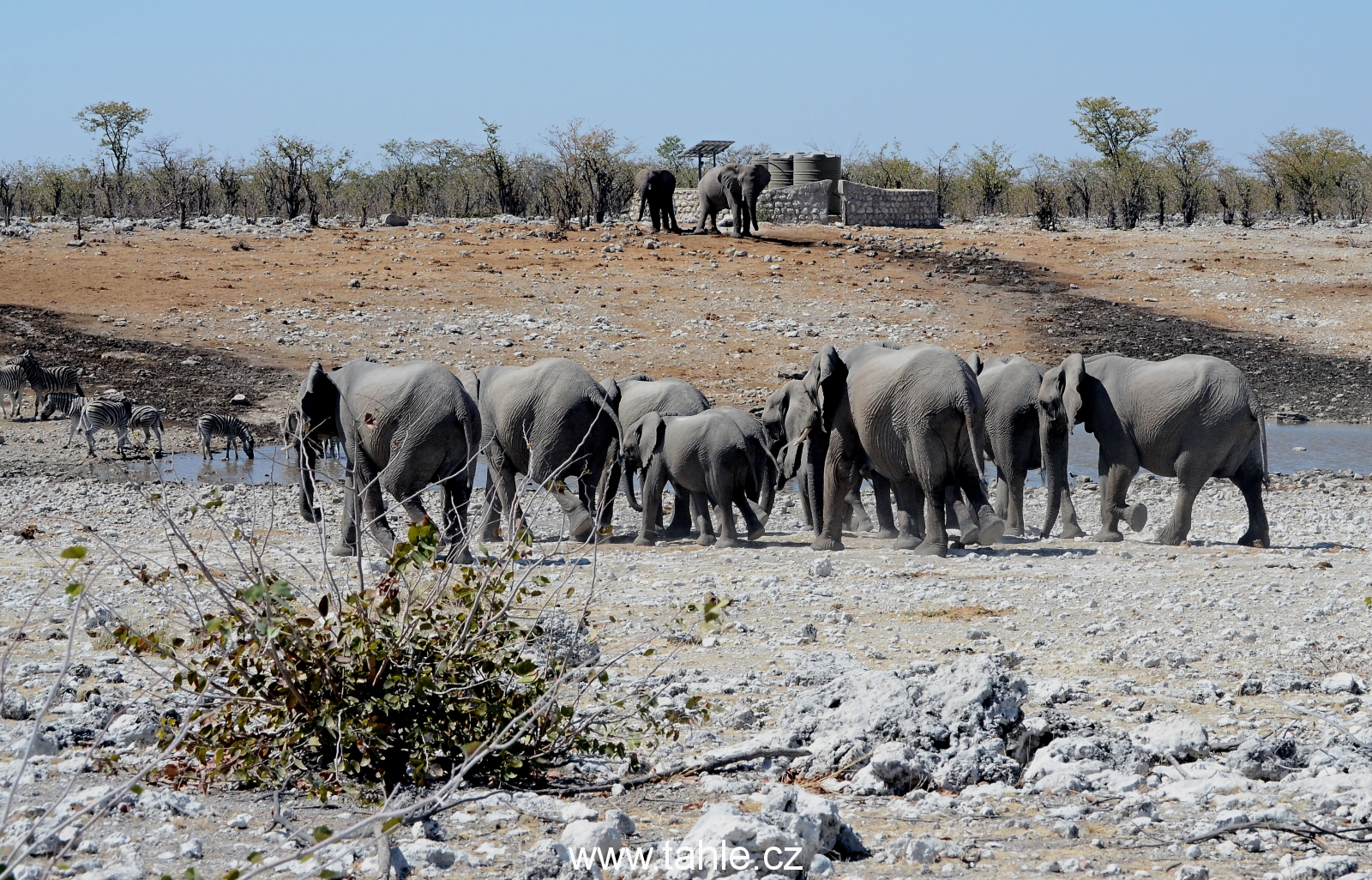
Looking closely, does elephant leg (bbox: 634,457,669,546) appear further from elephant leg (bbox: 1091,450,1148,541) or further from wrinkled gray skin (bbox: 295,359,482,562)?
elephant leg (bbox: 1091,450,1148,541)

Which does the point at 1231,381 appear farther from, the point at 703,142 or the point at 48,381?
the point at 703,142

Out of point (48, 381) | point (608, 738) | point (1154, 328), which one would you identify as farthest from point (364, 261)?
point (608, 738)

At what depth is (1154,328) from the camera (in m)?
26.4

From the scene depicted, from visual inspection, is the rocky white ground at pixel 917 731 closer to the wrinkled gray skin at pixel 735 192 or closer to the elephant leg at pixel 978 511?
the elephant leg at pixel 978 511

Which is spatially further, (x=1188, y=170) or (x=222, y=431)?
(x=1188, y=170)

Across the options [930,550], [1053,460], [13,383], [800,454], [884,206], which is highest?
[884,206]

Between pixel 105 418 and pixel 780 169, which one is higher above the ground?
pixel 780 169

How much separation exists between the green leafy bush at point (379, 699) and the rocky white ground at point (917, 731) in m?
0.18

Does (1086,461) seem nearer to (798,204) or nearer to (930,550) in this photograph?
(930,550)

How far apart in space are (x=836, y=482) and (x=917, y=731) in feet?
21.5

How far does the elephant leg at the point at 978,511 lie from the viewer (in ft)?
35.9

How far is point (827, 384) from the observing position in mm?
11219

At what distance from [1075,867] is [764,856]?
87 centimetres

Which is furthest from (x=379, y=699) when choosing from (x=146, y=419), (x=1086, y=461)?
(x=1086, y=461)
